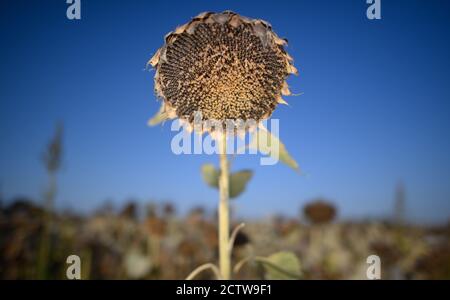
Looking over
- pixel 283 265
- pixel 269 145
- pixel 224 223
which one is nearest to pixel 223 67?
pixel 269 145

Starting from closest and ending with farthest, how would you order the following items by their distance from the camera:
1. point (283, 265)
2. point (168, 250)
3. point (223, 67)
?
point (223, 67) → point (283, 265) → point (168, 250)

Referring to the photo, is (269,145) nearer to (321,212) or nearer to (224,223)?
(224,223)

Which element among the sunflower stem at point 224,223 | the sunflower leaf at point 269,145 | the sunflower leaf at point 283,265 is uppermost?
the sunflower leaf at point 269,145

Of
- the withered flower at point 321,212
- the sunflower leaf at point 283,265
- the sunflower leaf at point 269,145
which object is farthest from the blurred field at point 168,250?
the sunflower leaf at point 269,145

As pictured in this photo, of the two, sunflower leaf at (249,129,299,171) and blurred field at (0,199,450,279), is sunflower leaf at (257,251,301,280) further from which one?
blurred field at (0,199,450,279)

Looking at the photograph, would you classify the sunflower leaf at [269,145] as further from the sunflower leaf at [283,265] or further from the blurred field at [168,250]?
the blurred field at [168,250]

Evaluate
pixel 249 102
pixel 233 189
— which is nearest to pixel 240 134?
pixel 249 102

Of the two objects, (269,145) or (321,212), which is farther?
(321,212)
